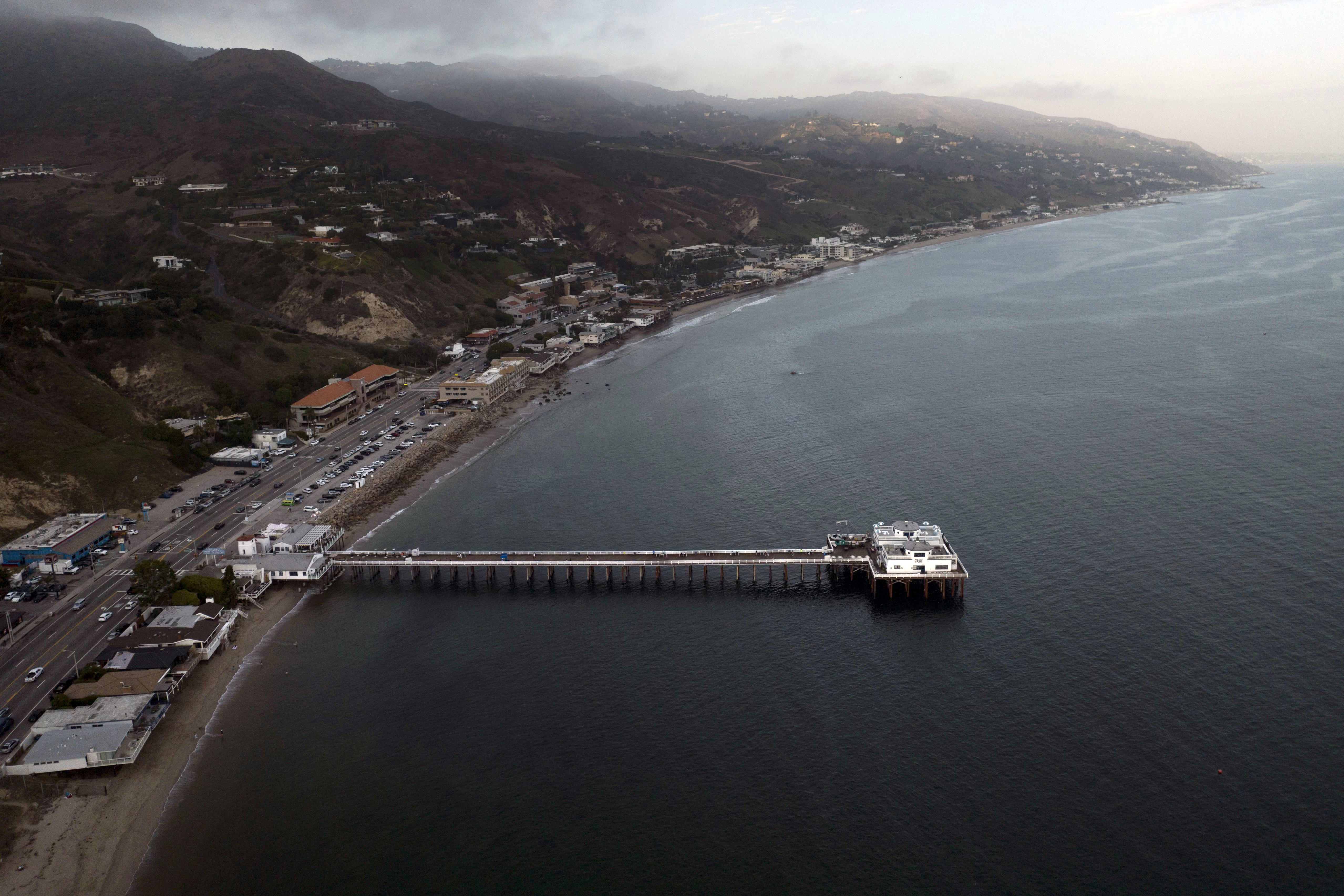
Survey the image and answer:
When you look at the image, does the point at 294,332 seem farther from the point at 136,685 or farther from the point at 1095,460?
the point at 1095,460

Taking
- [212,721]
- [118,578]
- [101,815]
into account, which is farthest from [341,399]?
[101,815]

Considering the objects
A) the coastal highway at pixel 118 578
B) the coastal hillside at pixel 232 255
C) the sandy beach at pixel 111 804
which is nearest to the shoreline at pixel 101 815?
the sandy beach at pixel 111 804

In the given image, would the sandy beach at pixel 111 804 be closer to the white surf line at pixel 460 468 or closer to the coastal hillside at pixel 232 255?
the white surf line at pixel 460 468

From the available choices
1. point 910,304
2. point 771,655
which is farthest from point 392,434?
point 910,304

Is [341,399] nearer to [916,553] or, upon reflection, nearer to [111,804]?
[111,804]

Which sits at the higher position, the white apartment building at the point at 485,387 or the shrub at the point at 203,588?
the white apartment building at the point at 485,387

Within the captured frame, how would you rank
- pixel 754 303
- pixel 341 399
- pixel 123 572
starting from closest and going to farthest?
pixel 123 572, pixel 341 399, pixel 754 303

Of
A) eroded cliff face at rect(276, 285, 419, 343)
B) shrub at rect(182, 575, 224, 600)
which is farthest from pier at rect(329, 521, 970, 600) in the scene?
eroded cliff face at rect(276, 285, 419, 343)
